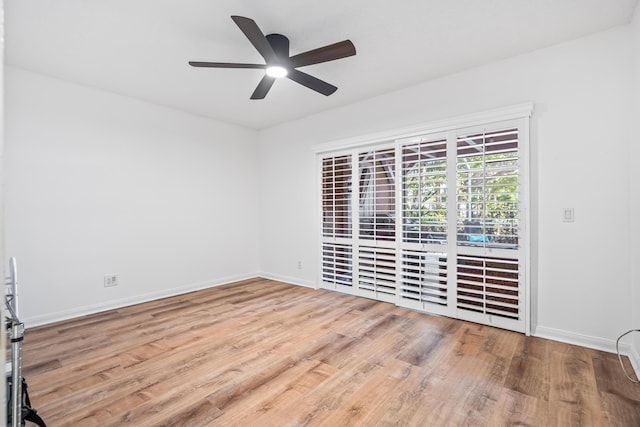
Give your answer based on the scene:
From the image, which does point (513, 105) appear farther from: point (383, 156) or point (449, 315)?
point (449, 315)

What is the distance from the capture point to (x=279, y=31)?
248 centimetres

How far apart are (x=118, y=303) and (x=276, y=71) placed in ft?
10.5

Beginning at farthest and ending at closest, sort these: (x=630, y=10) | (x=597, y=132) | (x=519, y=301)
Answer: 1. (x=519, y=301)
2. (x=597, y=132)
3. (x=630, y=10)

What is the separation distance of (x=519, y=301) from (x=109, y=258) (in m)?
4.34

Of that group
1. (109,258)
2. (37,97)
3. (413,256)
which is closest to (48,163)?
(37,97)

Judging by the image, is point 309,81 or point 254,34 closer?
point 254,34

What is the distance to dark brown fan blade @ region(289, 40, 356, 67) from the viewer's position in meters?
2.25

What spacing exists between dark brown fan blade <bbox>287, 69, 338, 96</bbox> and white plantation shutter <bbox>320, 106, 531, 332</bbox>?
4.00 feet

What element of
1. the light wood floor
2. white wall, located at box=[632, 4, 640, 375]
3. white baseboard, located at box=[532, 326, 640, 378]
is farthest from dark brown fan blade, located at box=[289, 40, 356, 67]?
white baseboard, located at box=[532, 326, 640, 378]

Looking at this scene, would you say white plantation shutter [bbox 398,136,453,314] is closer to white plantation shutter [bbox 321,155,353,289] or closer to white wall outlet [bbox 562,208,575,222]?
white plantation shutter [bbox 321,155,353,289]

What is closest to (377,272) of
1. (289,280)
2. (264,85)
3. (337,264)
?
(337,264)

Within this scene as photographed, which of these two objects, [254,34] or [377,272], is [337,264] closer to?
[377,272]

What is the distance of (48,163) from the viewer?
3.27 meters

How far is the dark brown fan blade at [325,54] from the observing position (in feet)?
7.37
